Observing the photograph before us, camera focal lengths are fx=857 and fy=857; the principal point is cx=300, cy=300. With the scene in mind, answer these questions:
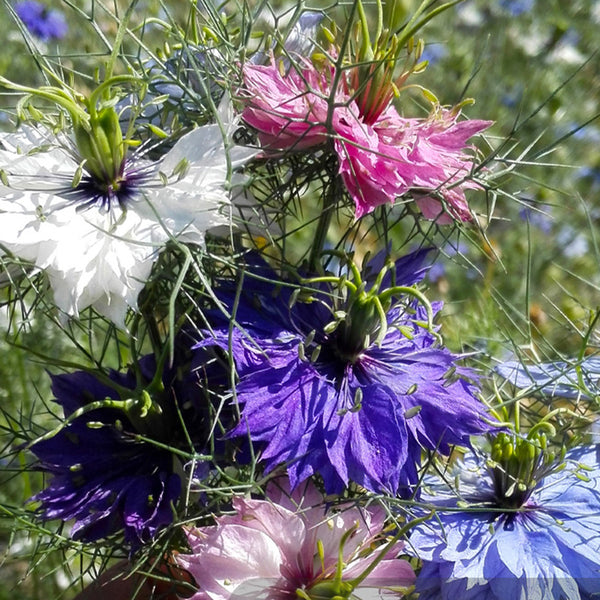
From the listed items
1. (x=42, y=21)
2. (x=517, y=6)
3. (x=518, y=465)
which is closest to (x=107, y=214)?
(x=518, y=465)

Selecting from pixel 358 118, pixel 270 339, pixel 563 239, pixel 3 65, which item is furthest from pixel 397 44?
pixel 563 239

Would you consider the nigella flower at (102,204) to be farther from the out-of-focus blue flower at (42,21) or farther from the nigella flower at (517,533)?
the out-of-focus blue flower at (42,21)

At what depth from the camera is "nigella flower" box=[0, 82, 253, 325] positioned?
1.28ft

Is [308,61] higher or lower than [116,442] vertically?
higher

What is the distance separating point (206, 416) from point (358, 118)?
7.1 inches

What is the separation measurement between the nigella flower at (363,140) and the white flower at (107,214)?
28 mm

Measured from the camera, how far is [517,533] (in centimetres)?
46

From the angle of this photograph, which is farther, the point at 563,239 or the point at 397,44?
the point at 563,239

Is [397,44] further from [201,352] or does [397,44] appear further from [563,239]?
[563,239]

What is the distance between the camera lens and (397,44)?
451 mm

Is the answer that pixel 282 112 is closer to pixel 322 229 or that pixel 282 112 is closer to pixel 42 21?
pixel 322 229

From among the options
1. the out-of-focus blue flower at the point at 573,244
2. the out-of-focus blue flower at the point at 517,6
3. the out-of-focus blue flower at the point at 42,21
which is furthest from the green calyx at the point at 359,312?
the out-of-focus blue flower at the point at 517,6

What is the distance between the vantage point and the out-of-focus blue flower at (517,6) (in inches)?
78.4

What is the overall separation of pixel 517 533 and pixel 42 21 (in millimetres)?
1550
